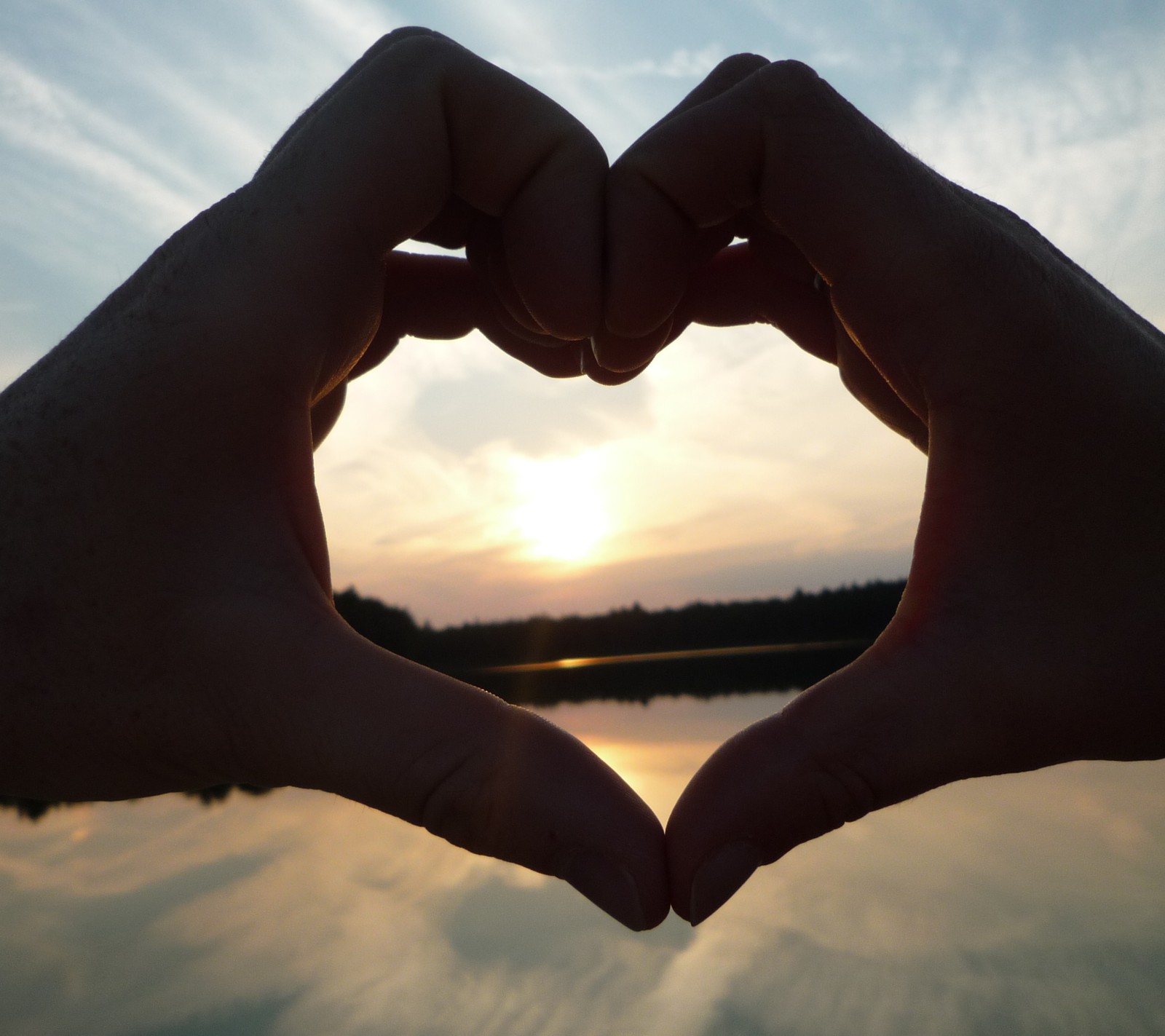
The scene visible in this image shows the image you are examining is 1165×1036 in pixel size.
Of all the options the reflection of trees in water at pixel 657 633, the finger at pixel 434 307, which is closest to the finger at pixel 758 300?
the finger at pixel 434 307

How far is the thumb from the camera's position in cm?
74

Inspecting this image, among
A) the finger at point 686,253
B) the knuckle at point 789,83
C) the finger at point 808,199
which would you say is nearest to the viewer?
the finger at point 808,199

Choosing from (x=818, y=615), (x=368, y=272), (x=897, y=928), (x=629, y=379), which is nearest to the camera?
(x=368, y=272)

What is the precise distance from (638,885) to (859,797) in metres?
0.28

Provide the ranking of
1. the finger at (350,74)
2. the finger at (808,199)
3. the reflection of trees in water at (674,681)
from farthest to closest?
the reflection of trees in water at (674,681)
the finger at (350,74)
the finger at (808,199)

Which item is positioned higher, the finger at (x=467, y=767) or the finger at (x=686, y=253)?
the finger at (x=686, y=253)

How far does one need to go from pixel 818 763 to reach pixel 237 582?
709mm

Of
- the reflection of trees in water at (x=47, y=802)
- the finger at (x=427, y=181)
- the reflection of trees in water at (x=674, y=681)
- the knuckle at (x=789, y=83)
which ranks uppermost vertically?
the knuckle at (x=789, y=83)

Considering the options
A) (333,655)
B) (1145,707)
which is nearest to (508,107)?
(333,655)

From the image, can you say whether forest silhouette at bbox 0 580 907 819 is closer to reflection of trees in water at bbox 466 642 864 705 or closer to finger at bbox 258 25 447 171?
reflection of trees in water at bbox 466 642 864 705

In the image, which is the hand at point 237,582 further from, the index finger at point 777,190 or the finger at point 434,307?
the finger at point 434,307

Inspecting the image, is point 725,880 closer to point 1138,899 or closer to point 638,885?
point 638,885

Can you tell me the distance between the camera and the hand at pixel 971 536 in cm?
75

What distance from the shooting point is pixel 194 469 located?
81cm
